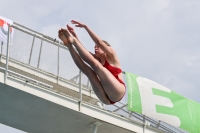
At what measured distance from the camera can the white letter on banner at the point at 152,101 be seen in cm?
1034

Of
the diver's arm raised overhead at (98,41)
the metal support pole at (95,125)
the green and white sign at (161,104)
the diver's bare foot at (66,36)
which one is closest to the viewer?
the diver's bare foot at (66,36)

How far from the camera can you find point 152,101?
10.5m

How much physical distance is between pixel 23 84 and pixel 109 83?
184 inches

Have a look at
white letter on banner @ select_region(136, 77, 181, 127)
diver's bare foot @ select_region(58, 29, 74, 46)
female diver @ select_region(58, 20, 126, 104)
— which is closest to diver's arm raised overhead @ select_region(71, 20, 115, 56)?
female diver @ select_region(58, 20, 126, 104)

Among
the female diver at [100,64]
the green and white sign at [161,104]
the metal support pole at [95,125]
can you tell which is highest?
the green and white sign at [161,104]

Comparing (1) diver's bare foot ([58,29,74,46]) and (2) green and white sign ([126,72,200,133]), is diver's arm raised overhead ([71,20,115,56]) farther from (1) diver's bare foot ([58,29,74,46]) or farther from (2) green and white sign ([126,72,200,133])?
(2) green and white sign ([126,72,200,133])

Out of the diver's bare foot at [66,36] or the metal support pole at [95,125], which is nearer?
the diver's bare foot at [66,36]

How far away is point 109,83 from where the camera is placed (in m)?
4.49

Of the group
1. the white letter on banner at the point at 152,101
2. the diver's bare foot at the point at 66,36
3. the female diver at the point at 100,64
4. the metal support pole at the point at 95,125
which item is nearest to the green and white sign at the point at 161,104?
the white letter on banner at the point at 152,101

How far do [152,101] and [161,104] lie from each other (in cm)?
26

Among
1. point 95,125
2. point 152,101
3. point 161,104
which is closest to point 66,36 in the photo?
point 95,125

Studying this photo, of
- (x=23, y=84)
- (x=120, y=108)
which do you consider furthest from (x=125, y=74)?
(x=23, y=84)

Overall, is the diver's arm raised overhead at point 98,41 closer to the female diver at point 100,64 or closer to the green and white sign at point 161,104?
the female diver at point 100,64

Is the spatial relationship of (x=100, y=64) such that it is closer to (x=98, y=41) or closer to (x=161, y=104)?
(x=98, y=41)
